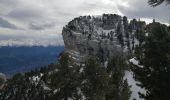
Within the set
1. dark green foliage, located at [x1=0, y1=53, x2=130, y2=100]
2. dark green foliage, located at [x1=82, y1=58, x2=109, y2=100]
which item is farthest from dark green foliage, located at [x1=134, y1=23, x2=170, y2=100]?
dark green foliage, located at [x1=0, y1=53, x2=130, y2=100]

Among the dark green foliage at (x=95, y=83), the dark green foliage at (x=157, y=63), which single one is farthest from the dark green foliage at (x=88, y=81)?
the dark green foliage at (x=157, y=63)

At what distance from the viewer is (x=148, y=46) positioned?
28859 millimetres

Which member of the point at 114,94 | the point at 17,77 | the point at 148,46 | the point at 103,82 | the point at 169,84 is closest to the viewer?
the point at 169,84

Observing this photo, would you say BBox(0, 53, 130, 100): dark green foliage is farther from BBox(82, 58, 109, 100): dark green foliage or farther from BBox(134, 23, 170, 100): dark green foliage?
BBox(134, 23, 170, 100): dark green foliage

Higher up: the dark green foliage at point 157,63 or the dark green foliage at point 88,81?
the dark green foliage at point 157,63

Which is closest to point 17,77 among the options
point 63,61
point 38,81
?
point 38,81

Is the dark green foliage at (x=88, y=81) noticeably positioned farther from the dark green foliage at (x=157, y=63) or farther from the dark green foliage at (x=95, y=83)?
the dark green foliage at (x=157, y=63)

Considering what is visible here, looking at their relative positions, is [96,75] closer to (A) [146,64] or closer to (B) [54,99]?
(B) [54,99]

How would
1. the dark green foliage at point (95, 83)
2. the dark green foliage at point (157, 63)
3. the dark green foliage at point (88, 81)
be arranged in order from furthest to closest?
the dark green foliage at point (88, 81), the dark green foliage at point (95, 83), the dark green foliage at point (157, 63)

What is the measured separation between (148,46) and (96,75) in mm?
29333

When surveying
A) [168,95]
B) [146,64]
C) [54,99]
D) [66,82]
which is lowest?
[54,99]

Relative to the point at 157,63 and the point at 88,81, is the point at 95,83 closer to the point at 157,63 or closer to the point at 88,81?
the point at 88,81

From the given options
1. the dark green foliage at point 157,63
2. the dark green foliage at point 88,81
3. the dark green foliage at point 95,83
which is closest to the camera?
the dark green foliage at point 157,63

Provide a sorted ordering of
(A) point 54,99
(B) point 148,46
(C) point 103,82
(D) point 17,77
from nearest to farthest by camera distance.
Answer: (B) point 148,46 → (C) point 103,82 → (A) point 54,99 → (D) point 17,77
